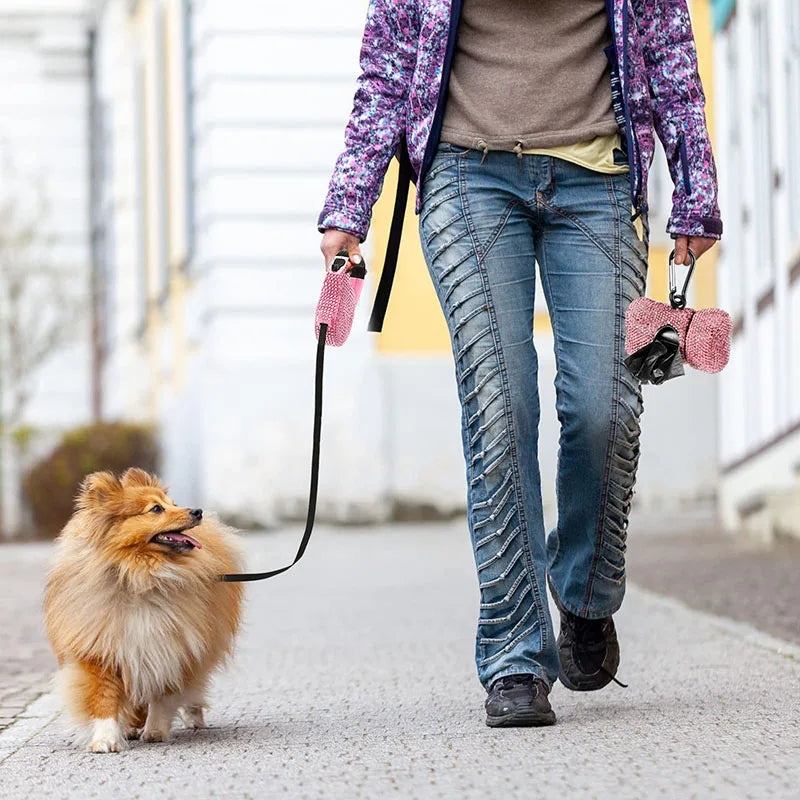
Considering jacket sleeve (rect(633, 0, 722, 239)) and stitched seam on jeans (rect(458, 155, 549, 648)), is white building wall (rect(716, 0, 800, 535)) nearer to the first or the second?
jacket sleeve (rect(633, 0, 722, 239))

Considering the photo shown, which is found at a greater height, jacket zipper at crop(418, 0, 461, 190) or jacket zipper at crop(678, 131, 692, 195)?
jacket zipper at crop(418, 0, 461, 190)

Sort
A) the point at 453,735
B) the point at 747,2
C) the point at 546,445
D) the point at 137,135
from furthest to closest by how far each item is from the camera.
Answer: the point at 137,135
the point at 546,445
the point at 747,2
the point at 453,735

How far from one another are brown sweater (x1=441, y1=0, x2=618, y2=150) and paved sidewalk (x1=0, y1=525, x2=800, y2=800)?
55.9 inches

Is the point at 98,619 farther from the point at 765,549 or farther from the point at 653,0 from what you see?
the point at 765,549

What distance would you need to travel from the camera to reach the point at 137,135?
21125 mm

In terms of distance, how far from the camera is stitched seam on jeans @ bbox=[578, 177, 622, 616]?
13.3 feet

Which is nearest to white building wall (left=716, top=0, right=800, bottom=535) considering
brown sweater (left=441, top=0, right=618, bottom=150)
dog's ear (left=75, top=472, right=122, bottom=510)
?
brown sweater (left=441, top=0, right=618, bottom=150)

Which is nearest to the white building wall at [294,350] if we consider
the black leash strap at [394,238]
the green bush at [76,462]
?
the green bush at [76,462]

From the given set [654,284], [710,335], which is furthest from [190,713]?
[654,284]

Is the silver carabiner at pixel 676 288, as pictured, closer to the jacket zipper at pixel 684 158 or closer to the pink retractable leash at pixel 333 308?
the jacket zipper at pixel 684 158

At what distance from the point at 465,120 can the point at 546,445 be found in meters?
9.71

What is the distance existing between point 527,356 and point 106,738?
1337mm

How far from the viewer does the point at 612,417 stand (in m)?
4.05

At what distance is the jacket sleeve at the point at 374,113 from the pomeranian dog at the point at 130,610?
0.83m
